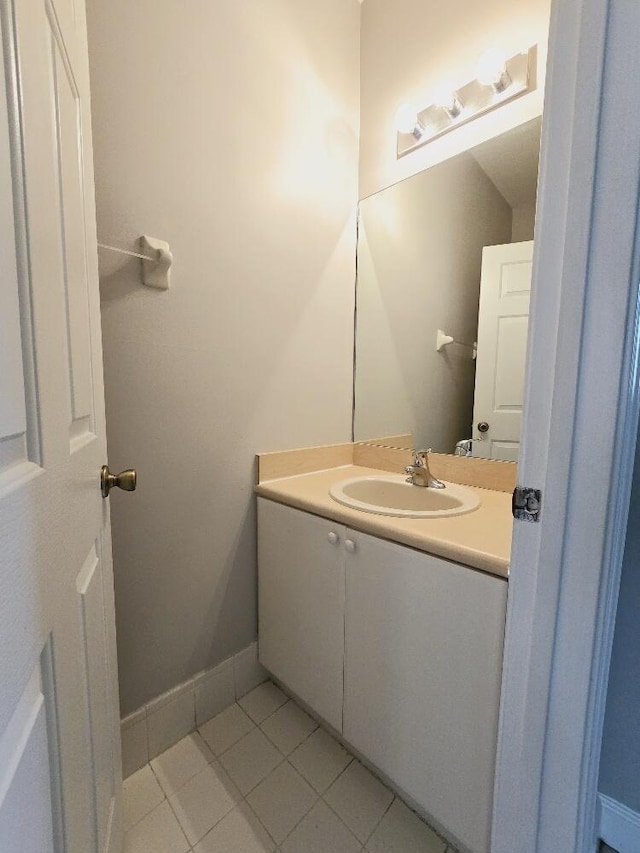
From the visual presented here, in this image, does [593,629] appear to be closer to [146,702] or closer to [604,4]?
[604,4]

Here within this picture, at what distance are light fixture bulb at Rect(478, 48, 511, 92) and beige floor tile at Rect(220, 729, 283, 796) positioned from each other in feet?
7.08

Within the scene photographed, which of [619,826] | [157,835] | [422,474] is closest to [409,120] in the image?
[422,474]

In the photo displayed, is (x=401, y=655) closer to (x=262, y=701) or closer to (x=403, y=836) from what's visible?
(x=403, y=836)

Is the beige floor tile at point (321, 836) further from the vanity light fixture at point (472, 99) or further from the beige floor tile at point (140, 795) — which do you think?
the vanity light fixture at point (472, 99)

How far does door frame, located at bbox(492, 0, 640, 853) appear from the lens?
1.63ft

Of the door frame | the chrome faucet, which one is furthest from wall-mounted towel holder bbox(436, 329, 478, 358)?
the door frame

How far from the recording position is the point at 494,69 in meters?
1.08

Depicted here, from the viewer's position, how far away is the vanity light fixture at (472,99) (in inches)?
41.9

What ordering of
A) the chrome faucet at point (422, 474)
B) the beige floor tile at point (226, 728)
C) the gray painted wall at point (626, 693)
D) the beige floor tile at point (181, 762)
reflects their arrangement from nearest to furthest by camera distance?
the gray painted wall at point (626, 693), the beige floor tile at point (181, 762), the beige floor tile at point (226, 728), the chrome faucet at point (422, 474)

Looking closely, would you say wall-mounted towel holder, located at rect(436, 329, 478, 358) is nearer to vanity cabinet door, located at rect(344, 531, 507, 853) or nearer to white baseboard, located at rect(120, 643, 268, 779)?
vanity cabinet door, located at rect(344, 531, 507, 853)

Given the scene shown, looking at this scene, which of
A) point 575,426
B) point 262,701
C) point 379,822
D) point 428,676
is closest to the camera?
point 575,426

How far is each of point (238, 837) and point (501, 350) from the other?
1.56 metres

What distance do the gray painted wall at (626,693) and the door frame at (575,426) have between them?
11cm

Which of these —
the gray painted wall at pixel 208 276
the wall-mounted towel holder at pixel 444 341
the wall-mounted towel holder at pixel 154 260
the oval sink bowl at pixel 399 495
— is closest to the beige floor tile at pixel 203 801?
the gray painted wall at pixel 208 276
